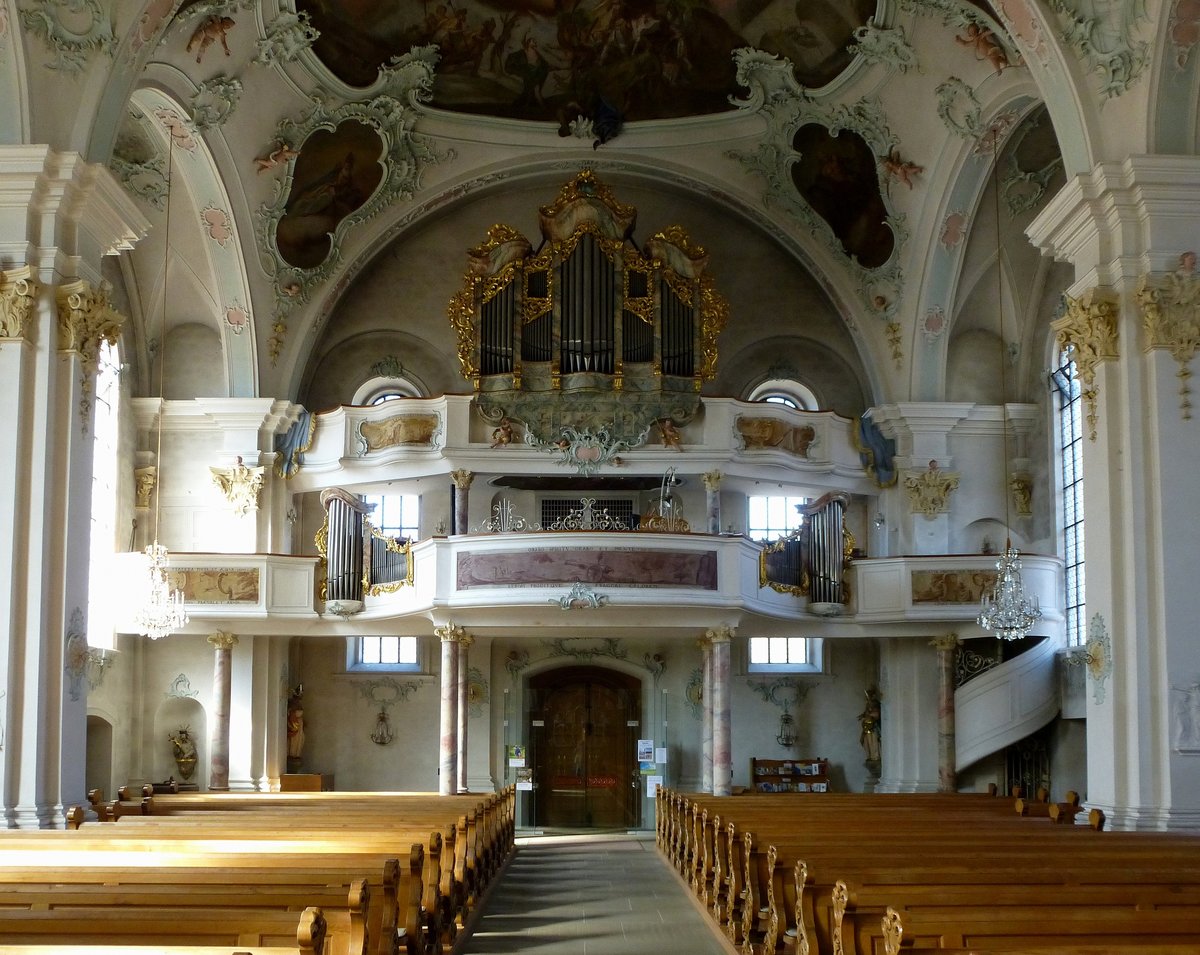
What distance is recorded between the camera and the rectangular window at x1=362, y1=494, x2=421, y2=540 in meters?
28.1

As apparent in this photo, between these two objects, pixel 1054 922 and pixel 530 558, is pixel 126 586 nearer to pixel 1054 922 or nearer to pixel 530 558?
pixel 530 558

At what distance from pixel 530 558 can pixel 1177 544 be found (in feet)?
35.0

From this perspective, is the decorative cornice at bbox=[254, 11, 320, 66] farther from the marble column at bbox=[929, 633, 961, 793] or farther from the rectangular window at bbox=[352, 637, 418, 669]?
the marble column at bbox=[929, 633, 961, 793]

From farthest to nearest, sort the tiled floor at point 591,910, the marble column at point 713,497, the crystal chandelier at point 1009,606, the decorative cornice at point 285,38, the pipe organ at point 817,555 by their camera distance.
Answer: the pipe organ at point 817,555 < the marble column at point 713,497 < the decorative cornice at point 285,38 < the crystal chandelier at point 1009,606 < the tiled floor at point 591,910

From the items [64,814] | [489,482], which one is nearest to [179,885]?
[64,814]

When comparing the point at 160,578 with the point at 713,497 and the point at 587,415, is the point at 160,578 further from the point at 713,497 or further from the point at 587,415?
the point at 713,497

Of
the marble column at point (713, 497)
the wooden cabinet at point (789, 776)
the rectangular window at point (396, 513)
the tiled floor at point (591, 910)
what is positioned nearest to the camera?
the tiled floor at point (591, 910)

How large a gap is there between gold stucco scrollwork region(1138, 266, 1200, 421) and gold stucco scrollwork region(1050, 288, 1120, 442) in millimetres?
366

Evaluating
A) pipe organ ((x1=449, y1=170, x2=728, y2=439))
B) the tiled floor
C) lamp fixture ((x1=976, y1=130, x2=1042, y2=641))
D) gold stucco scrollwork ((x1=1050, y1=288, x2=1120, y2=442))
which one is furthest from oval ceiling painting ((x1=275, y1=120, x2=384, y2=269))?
gold stucco scrollwork ((x1=1050, y1=288, x2=1120, y2=442))

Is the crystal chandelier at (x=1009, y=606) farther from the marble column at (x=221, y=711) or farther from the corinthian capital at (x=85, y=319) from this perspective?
the marble column at (x=221, y=711)

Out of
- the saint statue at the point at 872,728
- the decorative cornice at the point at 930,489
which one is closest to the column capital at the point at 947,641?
the decorative cornice at the point at 930,489

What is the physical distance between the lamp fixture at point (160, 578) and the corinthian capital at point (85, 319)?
4902mm

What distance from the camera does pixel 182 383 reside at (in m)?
26.6

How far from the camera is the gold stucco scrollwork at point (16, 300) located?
15117mm
